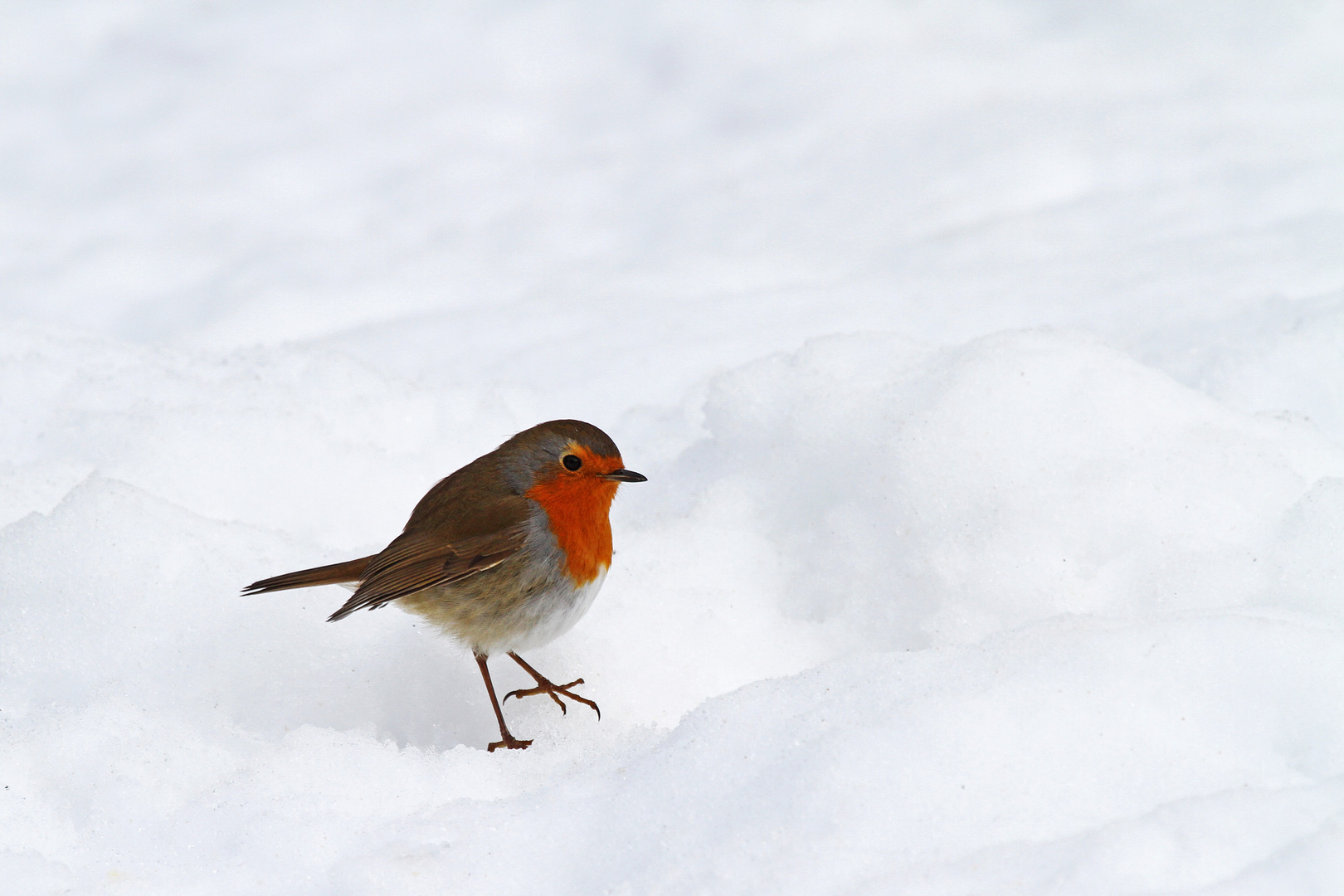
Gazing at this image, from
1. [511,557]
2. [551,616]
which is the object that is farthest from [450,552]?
[551,616]

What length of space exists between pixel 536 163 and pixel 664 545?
4520 mm

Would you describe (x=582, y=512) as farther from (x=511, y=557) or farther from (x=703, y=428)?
(x=703, y=428)

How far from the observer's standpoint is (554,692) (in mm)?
2959

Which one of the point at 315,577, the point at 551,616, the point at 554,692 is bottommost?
the point at 554,692

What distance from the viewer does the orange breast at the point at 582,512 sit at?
9.19 feet

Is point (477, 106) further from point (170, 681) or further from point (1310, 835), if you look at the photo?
point (1310, 835)

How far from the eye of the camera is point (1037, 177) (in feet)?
21.5

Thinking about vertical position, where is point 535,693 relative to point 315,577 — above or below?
below

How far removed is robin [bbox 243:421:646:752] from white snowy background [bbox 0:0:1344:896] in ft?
0.89

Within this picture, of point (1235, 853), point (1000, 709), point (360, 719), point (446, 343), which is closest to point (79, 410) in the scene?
point (446, 343)

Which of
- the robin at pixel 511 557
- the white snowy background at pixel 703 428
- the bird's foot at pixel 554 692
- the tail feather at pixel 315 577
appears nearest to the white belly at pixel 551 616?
the robin at pixel 511 557

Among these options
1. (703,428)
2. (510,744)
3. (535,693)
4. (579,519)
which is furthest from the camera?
(703,428)

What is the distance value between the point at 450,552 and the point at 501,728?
44 cm

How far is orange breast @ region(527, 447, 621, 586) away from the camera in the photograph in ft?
9.19
